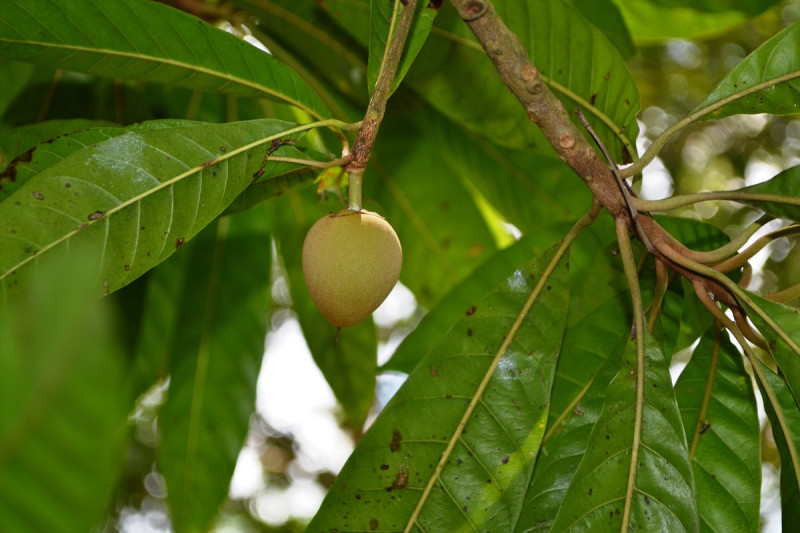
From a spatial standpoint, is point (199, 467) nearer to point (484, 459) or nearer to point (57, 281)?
point (484, 459)

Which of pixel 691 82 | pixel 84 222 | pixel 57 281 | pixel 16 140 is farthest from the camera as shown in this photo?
pixel 691 82

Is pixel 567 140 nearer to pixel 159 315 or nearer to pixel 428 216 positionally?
pixel 428 216

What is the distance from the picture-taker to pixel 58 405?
0.73 feet

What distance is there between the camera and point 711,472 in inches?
39.1

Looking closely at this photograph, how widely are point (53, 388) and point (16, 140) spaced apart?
930 millimetres

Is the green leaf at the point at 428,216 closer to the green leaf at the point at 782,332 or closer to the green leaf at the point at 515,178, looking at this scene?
the green leaf at the point at 515,178

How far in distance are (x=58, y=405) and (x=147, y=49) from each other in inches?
31.0

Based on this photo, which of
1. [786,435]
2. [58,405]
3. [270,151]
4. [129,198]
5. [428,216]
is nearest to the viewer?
[58,405]

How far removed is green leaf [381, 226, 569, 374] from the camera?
53.4 inches

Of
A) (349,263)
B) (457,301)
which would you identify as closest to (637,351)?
(349,263)

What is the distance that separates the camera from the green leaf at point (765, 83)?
874 millimetres

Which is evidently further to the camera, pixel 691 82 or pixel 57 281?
pixel 691 82

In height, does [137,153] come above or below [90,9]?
below

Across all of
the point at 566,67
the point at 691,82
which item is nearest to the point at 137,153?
the point at 566,67
